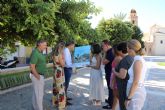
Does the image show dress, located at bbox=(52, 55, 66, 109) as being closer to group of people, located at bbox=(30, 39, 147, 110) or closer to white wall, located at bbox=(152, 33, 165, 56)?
group of people, located at bbox=(30, 39, 147, 110)

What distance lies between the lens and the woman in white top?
550cm

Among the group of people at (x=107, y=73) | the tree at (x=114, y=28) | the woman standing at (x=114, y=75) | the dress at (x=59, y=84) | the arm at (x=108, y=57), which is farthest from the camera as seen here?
the tree at (x=114, y=28)

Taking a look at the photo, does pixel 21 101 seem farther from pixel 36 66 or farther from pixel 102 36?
pixel 102 36

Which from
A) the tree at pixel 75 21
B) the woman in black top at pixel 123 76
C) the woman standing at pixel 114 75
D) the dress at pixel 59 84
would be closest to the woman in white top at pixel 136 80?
the woman in black top at pixel 123 76

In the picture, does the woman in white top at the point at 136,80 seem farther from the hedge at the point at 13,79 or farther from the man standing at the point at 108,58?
the hedge at the point at 13,79

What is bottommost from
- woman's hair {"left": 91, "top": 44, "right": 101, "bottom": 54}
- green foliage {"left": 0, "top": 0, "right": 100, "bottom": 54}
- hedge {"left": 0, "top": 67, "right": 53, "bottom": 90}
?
hedge {"left": 0, "top": 67, "right": 53, "bottom": 90}

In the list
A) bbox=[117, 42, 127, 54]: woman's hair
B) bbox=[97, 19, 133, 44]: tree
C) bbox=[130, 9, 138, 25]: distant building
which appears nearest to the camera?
bbox=[117, 42, 127, 54]: woman's hair

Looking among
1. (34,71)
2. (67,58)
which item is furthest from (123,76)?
(67,58)

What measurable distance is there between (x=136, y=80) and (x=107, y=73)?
434cm

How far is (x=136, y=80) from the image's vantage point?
5.50 m

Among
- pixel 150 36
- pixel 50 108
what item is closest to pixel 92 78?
pixel 50 108

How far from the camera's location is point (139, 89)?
5668 mm

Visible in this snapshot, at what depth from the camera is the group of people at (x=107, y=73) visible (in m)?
5.65

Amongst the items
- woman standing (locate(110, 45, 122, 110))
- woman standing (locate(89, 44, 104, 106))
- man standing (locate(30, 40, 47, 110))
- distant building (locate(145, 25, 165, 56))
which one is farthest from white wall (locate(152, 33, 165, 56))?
man standing (locate(30, 40, 47, 110))
